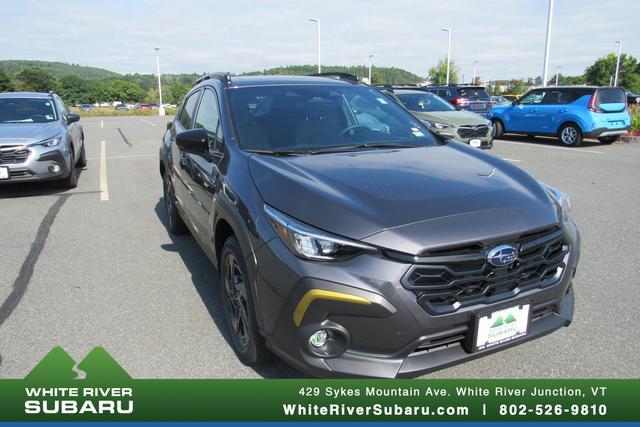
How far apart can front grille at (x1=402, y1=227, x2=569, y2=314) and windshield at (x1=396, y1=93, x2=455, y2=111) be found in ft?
33.6

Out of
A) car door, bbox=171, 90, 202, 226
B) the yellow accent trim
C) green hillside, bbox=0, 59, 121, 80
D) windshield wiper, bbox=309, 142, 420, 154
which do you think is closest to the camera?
the yellow accent trim

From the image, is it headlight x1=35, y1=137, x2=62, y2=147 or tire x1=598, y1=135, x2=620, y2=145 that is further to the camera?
tire x1=598, y1=135, x2=620, y2=145

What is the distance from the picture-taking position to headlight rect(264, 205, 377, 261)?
7.24ft

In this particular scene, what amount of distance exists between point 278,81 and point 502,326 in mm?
2702

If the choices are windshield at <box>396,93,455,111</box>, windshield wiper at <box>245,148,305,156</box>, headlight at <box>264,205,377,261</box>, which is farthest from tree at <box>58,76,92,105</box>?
headlight at <box>264,205,377,261</box>

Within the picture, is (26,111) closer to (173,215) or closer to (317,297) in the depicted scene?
(173,215)

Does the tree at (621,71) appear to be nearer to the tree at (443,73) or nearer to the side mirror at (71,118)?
the tree at (443,73)

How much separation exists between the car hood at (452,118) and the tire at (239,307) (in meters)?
8.88

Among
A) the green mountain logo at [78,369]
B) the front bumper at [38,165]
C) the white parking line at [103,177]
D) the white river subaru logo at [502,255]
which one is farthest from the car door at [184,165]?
the front bumper at [38,165]

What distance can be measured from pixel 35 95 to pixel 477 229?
30.8ft

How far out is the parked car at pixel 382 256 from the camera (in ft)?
7.09

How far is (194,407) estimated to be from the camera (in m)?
2.52

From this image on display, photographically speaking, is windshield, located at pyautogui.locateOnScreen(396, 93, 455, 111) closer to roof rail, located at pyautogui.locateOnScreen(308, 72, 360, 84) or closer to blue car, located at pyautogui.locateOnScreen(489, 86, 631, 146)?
blue car, located at pyautogui.locateOnScreen(489, 86, 631, 146)

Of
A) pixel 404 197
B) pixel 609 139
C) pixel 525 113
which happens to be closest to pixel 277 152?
pixel 404 197
